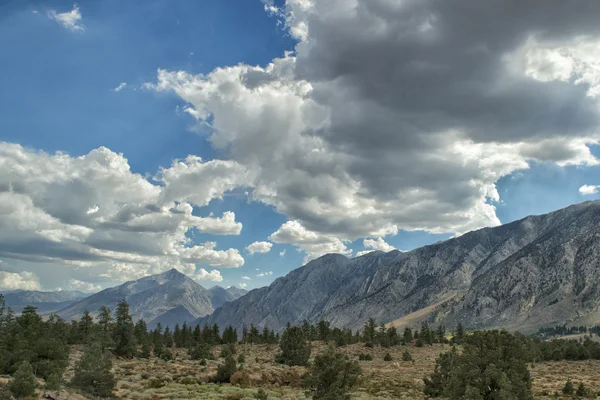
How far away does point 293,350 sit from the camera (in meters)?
78.8

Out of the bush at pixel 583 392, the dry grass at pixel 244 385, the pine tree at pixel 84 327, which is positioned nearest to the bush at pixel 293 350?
the dry grass at pixel 244 385

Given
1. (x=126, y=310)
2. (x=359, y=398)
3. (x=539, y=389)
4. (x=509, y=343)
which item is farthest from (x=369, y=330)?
(x=509, y=343)

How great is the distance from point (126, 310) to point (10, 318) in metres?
22.2

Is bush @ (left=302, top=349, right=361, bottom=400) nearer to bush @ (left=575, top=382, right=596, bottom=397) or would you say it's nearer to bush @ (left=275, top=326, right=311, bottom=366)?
bush @ (left=575, top=382, right=596, bottom=397)

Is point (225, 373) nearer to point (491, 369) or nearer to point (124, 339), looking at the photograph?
point (491, 369)

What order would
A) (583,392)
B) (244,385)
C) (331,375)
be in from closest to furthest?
(331,375)
(583,392)
(244,385)

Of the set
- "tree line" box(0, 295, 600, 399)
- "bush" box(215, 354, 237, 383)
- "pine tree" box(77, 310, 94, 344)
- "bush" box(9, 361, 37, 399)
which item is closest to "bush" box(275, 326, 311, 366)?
"tree line" box(0, 295, 600, 399)

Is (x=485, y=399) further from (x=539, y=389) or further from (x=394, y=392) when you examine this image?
(x=539, y=389)

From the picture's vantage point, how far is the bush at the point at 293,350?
78.3 meters

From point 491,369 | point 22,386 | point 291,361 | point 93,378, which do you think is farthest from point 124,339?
point 491,369

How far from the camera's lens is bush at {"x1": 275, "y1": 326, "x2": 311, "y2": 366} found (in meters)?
78.3

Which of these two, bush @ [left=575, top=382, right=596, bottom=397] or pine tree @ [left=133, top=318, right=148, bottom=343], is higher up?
pine tree @ [left=133, top=318, right=148, bottom=343]

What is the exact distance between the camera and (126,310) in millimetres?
91750

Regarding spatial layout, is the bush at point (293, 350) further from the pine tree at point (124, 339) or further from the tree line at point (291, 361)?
the pine tree at point (124, 339)
